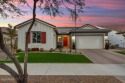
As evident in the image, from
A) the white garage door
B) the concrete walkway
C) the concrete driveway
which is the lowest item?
the concrete driveway

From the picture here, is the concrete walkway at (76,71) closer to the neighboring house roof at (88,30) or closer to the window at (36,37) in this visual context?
the window at (36,37)

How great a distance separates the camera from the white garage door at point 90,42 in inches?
1823

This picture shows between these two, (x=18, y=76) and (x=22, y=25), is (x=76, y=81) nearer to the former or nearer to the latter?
(x=18, y=76)

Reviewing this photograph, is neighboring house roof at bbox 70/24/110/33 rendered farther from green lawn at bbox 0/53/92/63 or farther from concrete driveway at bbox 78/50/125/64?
green lawn at bbox 0/53/92/63

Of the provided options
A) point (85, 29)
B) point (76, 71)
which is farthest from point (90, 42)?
point (76, 71)

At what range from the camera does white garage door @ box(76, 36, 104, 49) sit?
152 ft

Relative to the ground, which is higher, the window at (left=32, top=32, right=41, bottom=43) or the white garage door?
the window at (left=32, top=32, right=41, bottom=43)

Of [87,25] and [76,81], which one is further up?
[87,25]

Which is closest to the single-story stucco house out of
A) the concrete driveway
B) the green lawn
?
the green lawn

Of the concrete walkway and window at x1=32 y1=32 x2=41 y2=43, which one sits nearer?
the concrete walkway

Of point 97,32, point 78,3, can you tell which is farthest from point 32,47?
point 78,3

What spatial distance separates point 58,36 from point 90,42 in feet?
27.8

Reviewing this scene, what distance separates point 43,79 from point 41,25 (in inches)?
1053

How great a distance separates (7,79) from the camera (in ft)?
40.9
